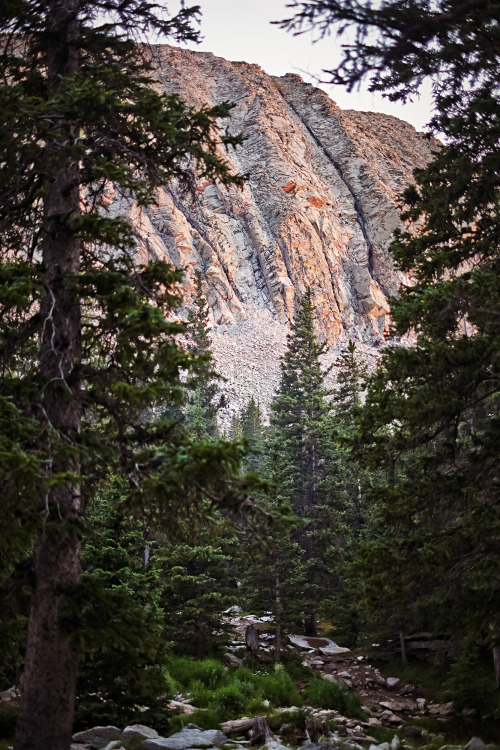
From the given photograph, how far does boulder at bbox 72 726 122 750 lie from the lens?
9156mm

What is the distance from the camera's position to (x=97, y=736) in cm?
945

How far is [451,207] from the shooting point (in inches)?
423

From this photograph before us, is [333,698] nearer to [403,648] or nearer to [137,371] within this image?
[403,648]

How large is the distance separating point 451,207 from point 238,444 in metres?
7.30

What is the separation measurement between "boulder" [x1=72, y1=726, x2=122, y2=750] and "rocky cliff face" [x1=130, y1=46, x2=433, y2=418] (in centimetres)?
8018

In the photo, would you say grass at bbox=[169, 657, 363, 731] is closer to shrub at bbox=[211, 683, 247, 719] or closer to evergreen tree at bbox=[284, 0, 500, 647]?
shrub at bbox=[211, 683, 247, 719]

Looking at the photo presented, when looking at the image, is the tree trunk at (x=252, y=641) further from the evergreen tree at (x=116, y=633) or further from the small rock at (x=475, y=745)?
the small rock at (x=475, y=745)

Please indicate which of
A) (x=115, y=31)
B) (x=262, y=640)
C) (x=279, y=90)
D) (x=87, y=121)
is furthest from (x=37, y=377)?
(x=279, y=90)

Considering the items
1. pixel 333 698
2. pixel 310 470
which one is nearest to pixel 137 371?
pixel 333 698

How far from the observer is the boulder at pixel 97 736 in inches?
360

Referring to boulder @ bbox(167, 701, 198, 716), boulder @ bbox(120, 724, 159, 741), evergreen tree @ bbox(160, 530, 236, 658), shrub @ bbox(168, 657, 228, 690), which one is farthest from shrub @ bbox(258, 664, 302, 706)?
boulder @ bbox(120, 724, 159, 741)

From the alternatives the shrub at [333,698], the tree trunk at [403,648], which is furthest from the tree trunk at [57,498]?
the tree trunk at [403,648]

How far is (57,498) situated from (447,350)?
566 centimetres

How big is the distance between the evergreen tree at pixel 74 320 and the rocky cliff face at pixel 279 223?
8204cm
